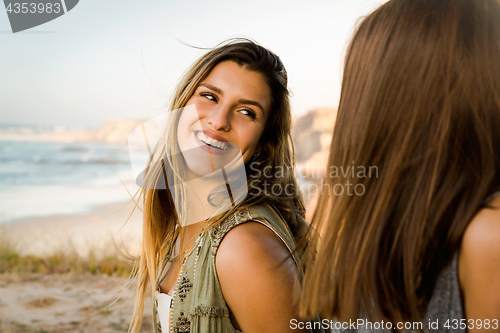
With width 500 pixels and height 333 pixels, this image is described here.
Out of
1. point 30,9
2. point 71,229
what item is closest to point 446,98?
point 30,9

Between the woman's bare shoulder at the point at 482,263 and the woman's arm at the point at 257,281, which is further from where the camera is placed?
the woman's arm at the point at 257,281

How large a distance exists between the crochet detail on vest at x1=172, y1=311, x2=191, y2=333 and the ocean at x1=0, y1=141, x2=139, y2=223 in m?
5.30

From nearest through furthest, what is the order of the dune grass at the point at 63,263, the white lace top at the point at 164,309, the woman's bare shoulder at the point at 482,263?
the woman's bare shoulder at the point at 482,263, the white lace top at the point at 164,309, the dune grass at the point at 63,263

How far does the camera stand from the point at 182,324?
128 centimetres

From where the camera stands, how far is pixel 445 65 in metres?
0.72

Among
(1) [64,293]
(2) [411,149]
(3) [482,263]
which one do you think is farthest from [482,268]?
(1) [64,293]

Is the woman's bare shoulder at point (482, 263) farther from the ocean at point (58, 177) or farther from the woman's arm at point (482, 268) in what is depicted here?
the ocean at point (58, 177)

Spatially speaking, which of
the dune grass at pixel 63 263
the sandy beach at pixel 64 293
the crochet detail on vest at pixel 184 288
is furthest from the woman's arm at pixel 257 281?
the dune grass at pixel 63 263

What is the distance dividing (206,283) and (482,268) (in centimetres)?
86

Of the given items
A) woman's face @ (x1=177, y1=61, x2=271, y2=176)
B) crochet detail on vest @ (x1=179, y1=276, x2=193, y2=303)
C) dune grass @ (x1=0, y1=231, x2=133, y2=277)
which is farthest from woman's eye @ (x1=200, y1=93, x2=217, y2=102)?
dune grass @ (x1=0, y1=231, x2=133, y2=277)

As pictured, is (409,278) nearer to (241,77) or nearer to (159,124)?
(241,77)

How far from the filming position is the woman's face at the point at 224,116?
59.7 inches

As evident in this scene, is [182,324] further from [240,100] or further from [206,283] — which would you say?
[240,100]

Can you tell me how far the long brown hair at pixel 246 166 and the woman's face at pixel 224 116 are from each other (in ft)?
0.15
